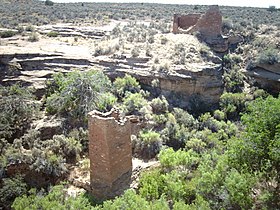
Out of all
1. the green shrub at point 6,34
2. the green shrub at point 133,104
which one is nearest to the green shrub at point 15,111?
the green shrub at point 133,104

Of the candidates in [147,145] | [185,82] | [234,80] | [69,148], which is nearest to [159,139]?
[147,145]

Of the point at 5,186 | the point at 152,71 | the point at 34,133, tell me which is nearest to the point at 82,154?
the point at 34,133

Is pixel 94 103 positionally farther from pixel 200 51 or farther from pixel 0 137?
pixel 200 51

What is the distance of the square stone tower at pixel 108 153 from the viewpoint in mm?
12633

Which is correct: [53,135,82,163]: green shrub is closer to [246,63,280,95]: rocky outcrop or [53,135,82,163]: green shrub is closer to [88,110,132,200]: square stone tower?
[88,110,132,200]: square stone tower

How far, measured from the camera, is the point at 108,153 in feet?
41.5

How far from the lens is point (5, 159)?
1436 centimetres

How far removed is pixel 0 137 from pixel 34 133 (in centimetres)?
159

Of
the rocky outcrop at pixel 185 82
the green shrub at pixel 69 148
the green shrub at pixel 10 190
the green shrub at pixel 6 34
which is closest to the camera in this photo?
the green shrub at pixel 10 190

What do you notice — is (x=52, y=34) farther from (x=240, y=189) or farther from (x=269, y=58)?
(x=240, y=189)

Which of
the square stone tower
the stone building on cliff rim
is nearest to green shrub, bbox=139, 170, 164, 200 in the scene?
the square stone tower

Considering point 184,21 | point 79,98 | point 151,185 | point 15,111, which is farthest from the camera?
point 184,21

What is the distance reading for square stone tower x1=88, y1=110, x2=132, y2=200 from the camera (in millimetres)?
12633

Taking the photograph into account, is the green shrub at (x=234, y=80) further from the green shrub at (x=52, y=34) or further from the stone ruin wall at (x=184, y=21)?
the green shrub at (x=52, y=34)
